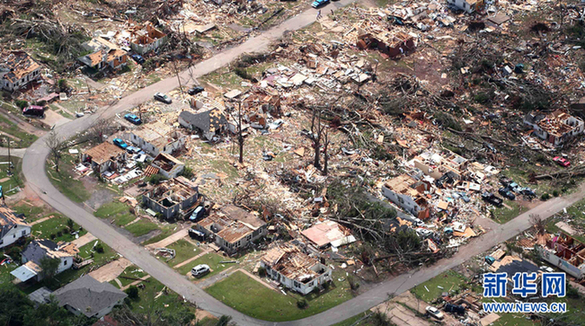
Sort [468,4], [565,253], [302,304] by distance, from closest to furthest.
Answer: [302,304]
[565,253]
[468,4]

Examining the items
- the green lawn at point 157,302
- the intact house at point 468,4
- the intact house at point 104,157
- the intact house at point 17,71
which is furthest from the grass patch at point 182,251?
the intact house at point 468,4

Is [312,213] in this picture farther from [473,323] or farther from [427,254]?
[473,323]

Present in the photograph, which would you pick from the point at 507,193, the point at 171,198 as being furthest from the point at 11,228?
the point at 507,193

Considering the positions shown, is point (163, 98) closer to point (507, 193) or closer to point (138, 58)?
point (138, 58)

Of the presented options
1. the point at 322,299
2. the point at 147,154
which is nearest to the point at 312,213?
the point at 322,299

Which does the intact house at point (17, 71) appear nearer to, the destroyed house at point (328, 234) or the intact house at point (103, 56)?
the intact house at point (103, 56)

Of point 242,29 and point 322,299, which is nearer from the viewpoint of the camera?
point 322,299

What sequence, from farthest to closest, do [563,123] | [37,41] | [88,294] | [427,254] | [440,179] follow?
[37,41], [563,123], [440,179], [427,254], [88,294]
